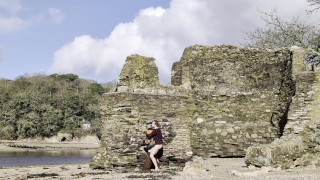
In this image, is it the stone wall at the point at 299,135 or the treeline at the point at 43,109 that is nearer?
the stone wall at the point at 299,135

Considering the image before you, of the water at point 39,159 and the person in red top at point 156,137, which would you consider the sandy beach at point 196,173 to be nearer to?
the person in red top at point 156,137

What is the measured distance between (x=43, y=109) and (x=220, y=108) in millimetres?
54800

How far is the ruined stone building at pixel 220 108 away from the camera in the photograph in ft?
46.7

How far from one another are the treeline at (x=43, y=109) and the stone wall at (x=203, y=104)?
4883 centimetres

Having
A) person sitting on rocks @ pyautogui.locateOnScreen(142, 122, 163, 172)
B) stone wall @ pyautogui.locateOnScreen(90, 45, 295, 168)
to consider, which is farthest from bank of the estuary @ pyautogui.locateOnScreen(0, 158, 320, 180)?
stone wall @ pyautogui.locateOnScreen(90, 45, 295, 168)

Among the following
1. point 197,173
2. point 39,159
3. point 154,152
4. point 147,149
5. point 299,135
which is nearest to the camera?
point 197,173

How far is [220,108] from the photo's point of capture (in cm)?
1736

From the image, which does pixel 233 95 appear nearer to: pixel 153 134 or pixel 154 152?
pixel 153 134

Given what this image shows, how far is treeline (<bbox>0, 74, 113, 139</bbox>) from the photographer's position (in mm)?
67000

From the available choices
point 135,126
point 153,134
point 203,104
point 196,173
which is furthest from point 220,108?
point 196,173

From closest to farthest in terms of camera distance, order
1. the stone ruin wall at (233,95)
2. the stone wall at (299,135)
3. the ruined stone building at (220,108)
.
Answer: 1. the stone wall at (299,135)
2. the ruined stone building at (220,108)
3. the stone ruin wall at (233,95)

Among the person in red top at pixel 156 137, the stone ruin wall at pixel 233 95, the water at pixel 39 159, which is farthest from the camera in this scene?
the water at pixel 39 159

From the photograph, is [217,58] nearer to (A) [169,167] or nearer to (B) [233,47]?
(B) [233,47]

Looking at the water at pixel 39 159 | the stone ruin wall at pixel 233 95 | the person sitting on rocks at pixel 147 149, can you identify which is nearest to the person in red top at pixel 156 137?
the person sitting on rocks at pixel 147 149
